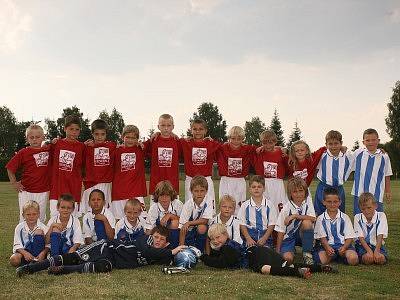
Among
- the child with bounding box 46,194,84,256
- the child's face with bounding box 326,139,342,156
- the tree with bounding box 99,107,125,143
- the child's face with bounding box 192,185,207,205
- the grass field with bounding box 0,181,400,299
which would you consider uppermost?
the tree with bounding box 99,107,125,143

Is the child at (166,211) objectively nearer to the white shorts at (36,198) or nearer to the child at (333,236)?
the white shorts at (36,198)

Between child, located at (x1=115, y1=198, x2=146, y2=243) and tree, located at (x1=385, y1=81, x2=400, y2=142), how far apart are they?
62.3m

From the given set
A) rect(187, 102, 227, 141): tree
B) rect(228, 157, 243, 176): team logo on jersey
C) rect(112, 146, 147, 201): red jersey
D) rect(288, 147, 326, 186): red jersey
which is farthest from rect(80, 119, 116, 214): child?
rect(187, 102, 227, 141): tree

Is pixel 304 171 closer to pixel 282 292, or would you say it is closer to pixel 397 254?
pixel 397 254

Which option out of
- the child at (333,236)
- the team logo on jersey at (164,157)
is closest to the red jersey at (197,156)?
the team logo on jersey at (164,157)

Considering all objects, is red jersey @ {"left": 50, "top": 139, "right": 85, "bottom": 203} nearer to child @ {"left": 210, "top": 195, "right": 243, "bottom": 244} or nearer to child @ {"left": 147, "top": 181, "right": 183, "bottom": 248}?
child @ {"left": 147, "top": 181, "right": 183, "bottom": 248}

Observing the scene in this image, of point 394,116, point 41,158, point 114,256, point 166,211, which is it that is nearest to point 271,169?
point 166,211

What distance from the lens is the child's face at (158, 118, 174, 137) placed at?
7964mm

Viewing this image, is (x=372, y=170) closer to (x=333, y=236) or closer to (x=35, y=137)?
(x=333, y=236)

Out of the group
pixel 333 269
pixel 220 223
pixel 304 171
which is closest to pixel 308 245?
pixel 333 269

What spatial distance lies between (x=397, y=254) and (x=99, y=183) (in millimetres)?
4678

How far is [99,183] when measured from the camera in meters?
7.87

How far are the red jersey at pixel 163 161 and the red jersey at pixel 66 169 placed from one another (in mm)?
1138

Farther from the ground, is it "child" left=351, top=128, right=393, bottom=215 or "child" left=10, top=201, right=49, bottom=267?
"child" left=351, top=128, right=393, bottom=215
